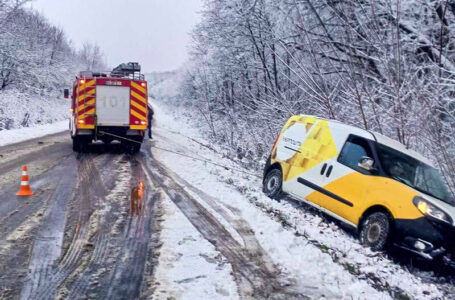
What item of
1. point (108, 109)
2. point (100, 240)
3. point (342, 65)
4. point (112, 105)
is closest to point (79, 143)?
point (108, 109)

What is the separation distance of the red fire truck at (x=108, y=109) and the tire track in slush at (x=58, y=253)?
504 centimetres

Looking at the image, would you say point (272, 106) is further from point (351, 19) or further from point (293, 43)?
point (351, 19)

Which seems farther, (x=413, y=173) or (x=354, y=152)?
(x=354, y=152)

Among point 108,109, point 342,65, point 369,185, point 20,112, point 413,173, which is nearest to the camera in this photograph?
point 369,185

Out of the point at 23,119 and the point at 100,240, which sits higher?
the point at 23,119

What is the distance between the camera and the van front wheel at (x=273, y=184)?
895 cm

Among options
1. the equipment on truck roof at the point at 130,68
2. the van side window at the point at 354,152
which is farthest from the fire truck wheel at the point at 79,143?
the van side window at the point at 354,152

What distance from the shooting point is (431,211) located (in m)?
5.81

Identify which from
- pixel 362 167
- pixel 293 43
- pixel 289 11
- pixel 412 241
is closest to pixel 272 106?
pixel 293 43

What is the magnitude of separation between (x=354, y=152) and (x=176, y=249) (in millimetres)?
3778

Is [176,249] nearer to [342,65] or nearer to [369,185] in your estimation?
[369,185]

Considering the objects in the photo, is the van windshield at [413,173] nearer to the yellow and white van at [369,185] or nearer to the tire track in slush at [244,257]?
the yellow and white van at [369,185]

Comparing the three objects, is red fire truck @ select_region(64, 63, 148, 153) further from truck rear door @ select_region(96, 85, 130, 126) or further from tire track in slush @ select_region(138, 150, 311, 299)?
tire track in slush @ select_region(138, 150, 311, 299)

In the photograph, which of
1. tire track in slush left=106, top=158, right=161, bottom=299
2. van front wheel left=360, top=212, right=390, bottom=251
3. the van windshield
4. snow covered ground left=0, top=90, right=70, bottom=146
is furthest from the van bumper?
snow covered ground left=0, top=90, right=70, bottom=146
